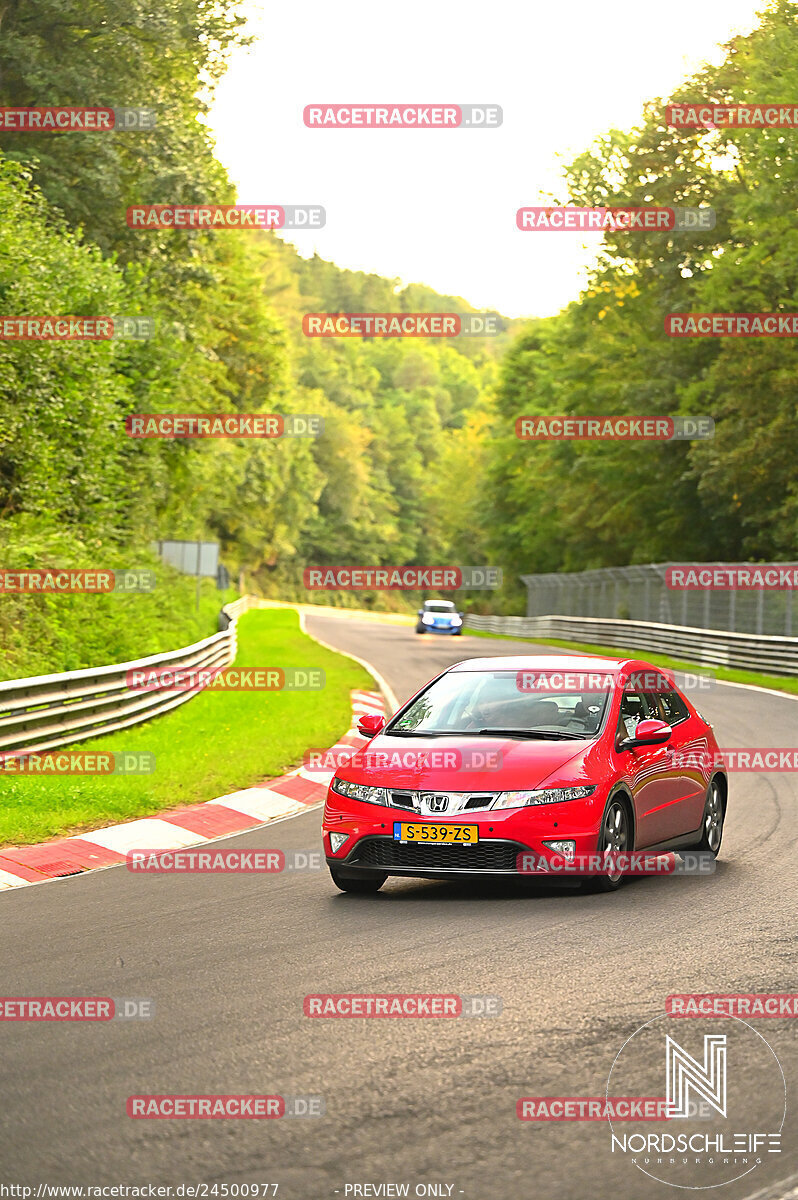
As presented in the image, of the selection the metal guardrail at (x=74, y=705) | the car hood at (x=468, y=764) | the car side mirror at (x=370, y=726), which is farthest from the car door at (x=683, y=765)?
the metal guardrail at (x=74, y=705)

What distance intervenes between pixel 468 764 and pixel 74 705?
7841 mm

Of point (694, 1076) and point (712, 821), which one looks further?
point (712, 821)

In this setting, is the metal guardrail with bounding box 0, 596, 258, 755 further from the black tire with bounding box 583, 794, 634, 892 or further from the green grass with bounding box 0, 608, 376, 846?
the black tire with bounding box 583, 794, 634, 892

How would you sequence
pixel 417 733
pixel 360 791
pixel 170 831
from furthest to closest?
pixel 170 831, pixel 417 733, pixel 360 791

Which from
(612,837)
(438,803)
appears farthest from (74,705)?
(612,837)

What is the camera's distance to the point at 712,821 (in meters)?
11.0

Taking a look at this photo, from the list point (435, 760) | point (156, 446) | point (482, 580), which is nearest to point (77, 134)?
point (156, 446)

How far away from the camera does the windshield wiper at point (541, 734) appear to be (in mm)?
9531

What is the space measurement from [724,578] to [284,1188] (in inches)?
1354

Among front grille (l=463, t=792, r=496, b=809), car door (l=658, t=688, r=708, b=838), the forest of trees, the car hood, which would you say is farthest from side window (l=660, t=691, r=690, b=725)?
the forest of trees

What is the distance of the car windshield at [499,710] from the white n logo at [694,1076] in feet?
13.2

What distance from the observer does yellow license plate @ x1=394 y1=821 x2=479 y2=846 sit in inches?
344

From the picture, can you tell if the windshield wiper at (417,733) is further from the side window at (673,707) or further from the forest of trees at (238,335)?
the forest of trees at (238,335)

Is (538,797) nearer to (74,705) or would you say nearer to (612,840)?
(612,840)
